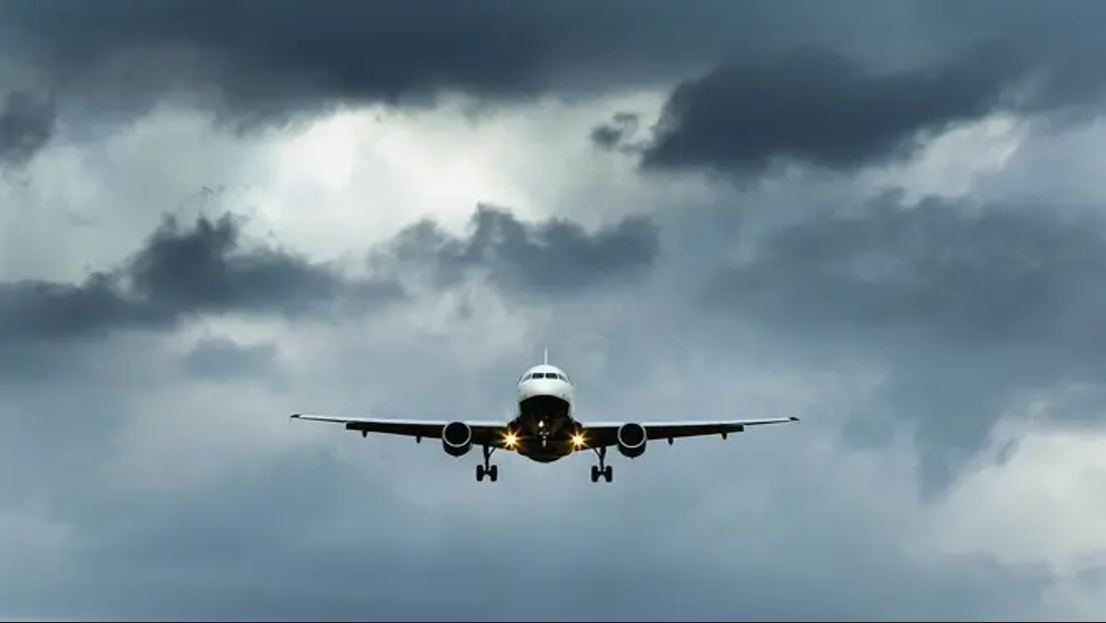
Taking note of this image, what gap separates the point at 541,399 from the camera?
15550 cm

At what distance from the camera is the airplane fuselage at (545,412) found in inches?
6137

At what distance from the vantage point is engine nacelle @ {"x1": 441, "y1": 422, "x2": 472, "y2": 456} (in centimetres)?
16462

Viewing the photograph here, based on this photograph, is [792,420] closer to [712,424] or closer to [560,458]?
[712,424]

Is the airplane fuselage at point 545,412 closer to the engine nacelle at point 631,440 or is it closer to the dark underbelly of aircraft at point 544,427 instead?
the dark underbelly of aircraft at point 544,427

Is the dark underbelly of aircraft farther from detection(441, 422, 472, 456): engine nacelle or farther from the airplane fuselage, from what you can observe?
detection(441, 422, 472, 456): engine nacelle

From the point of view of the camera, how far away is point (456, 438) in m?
165

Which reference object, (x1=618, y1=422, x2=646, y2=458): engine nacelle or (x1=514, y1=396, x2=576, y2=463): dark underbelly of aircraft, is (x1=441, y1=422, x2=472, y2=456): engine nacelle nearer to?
(x1=514, y1=396, x2=576, y2=463): dark underbelly of aircraft

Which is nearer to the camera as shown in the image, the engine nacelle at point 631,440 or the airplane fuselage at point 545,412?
the airplane fuselage at point 545,412

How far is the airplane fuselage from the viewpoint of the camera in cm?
15588

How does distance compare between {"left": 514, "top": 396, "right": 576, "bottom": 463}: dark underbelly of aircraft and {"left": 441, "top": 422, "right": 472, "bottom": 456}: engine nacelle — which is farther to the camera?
{"left": 441, "top": 422, "right": 472, "bottom": 456}: engine nacelle

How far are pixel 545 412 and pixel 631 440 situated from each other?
11633mm

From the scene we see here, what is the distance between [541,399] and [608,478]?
22.4 metres

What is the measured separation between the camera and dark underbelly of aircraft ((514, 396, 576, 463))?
15612 cm

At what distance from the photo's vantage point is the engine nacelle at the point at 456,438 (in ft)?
540
